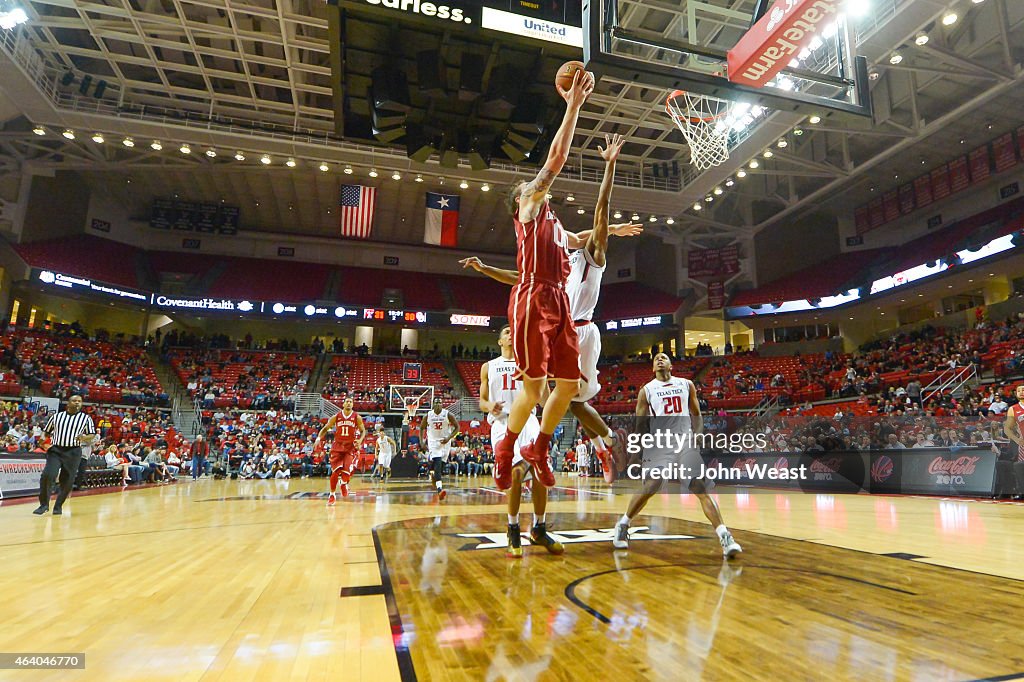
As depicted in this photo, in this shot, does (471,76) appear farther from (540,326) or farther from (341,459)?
(341,459)

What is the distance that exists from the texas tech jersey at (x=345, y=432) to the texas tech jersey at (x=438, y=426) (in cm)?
178

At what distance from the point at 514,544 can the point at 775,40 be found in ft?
20.4

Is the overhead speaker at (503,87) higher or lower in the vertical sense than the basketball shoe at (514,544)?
higher

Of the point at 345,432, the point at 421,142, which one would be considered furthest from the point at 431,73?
the point at 345,432

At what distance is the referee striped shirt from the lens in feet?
23.5

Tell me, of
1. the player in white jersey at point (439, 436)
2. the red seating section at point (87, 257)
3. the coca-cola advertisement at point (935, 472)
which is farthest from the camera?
the red seating section at point (87, 257)

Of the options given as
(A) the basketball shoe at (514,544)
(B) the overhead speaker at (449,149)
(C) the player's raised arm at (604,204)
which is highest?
(B) the overhead speaker at (449,149)

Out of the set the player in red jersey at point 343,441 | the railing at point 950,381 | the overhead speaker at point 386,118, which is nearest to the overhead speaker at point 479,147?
the overhead speaker at point 386,118

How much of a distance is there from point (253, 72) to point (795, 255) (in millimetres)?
25749

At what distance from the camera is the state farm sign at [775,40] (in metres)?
6.29

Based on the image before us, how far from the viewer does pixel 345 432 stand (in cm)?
954

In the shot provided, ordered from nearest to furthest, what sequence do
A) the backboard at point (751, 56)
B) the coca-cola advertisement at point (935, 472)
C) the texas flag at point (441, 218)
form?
1. the backboard at point (751, 56)
2. the coca-cola advertisement at point (935, 472)
3. the texas flag at point (441, 218)

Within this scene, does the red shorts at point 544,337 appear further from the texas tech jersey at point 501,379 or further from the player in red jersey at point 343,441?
the player in red jersey at point 343,441

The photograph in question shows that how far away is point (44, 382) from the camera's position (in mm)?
19250
